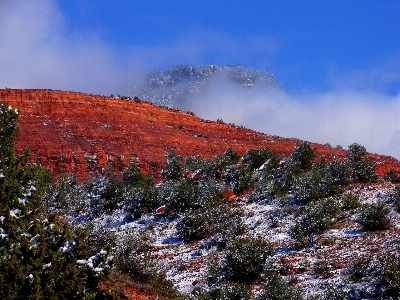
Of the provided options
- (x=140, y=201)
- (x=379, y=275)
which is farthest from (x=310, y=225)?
(x=140, y=201)

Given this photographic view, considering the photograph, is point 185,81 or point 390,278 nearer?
point 390,278

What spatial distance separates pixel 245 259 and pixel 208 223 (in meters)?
6.08

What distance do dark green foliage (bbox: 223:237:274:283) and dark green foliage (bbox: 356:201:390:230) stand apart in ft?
11.7

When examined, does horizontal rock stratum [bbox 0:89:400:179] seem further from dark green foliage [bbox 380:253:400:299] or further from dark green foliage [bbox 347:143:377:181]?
dark green foliage [bbox 380:253:400:299]

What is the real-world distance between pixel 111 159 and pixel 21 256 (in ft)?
124

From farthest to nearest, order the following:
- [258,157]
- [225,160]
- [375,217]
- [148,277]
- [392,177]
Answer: [258,157]
[225,160]
[392,177]
[375,217]
[148,277]

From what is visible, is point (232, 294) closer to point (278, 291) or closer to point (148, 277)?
point (278, 291)

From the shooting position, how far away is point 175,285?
16703 mm

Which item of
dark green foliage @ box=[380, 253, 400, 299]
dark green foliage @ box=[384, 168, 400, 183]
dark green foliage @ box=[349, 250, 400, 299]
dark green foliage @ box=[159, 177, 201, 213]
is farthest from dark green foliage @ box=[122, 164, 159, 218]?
dark green foliage @ box=[380, 253, 400, 299]

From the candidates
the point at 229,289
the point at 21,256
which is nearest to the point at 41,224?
the point at 21,256

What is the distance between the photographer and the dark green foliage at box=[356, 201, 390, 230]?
17.9 metres

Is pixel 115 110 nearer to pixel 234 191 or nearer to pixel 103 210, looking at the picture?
pixel 103 210

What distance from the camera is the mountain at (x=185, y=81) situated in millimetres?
129000

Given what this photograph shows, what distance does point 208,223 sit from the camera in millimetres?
22453
